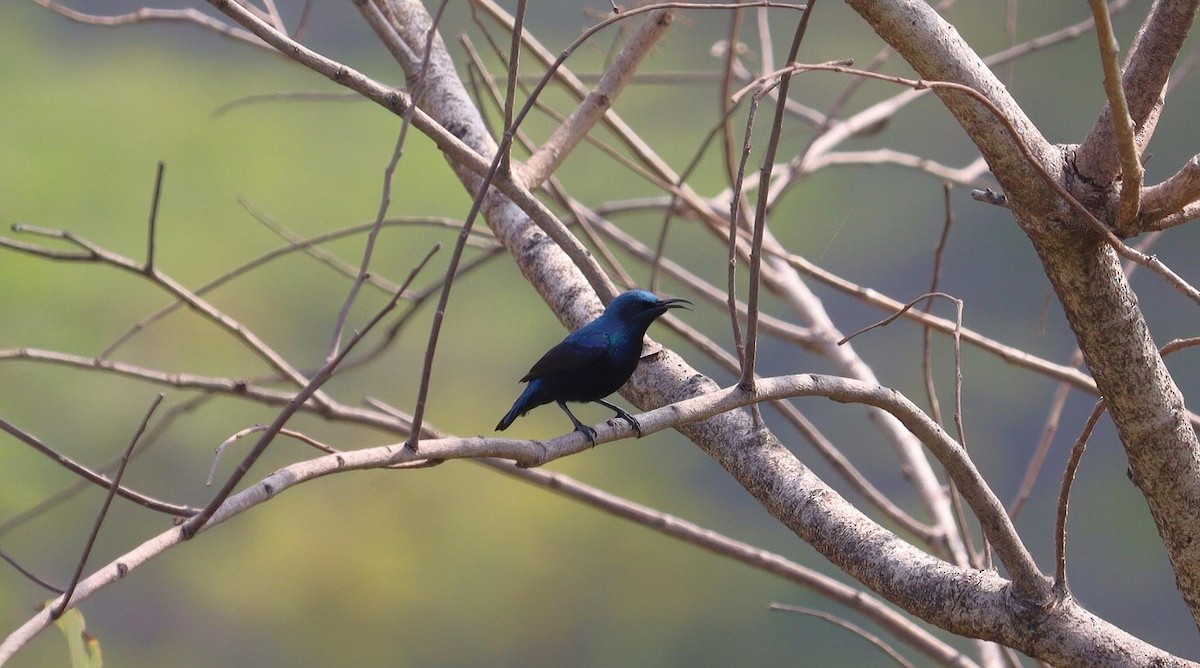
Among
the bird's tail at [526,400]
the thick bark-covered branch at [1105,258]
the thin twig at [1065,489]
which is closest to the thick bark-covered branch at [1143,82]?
the thick bark-covered branch at [1105,258]

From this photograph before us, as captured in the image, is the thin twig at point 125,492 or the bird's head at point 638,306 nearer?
the thin twig at point 125,492

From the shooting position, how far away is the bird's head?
1.33m

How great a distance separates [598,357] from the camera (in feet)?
4.37

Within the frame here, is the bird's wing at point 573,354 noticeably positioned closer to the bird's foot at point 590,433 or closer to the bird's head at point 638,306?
the bird's head at point 638,306

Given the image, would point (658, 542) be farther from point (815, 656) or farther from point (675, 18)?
point (675, 18)

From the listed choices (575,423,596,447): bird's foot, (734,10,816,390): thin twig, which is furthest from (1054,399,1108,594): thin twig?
(575,423,596,447): bird's foot

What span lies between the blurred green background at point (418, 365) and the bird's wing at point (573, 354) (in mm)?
1463

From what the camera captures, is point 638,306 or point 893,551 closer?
point 893,551

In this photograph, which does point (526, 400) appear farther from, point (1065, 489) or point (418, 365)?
point (418, 365)

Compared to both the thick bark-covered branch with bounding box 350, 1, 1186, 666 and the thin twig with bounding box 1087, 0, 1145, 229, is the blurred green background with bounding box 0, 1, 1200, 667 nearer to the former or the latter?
the thick bark-covered branch with bounding box 350, 1, 1186, 666

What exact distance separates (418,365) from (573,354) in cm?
163

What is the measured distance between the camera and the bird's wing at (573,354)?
1312 millimetres

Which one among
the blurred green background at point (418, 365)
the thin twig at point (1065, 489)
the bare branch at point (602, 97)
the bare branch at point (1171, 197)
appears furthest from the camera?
the blurred green background at point (418, 365)

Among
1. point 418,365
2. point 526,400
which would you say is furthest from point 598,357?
point 418,365
